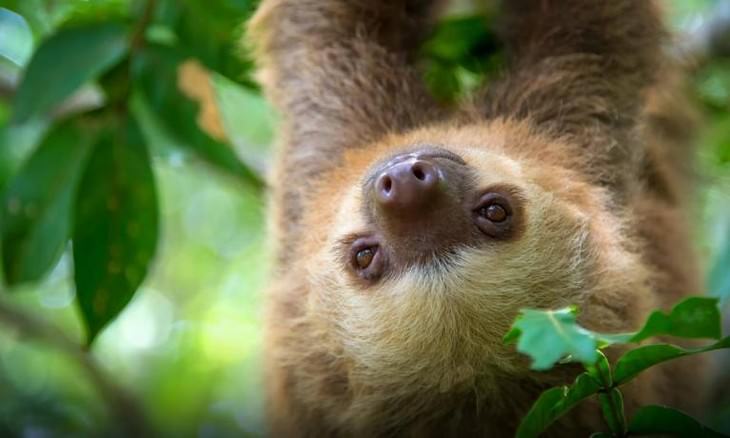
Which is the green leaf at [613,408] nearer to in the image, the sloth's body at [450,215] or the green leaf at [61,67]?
the sloth's body at [450,215]

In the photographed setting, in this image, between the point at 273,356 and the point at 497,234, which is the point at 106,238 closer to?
the point at 273,356

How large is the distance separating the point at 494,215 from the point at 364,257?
22.4 inches

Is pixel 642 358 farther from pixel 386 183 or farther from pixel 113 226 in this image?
pixel 113 226

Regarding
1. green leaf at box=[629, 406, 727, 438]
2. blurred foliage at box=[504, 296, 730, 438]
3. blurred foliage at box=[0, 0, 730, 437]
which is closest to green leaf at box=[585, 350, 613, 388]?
blurred foliage at box=[504, 296, 730, 438]

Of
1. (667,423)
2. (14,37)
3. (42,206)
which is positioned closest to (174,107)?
(42,206)

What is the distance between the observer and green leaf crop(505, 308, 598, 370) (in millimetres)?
2258

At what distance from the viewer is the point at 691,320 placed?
2.53m

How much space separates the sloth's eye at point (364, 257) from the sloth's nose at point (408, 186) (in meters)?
0.26

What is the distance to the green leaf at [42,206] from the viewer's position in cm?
448

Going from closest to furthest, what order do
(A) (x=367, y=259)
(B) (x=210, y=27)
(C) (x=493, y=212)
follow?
(C) (x=493, y=212) < (A) (x=367, y=259) < (B) (x=210, y=27)

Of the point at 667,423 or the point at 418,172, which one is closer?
the point at 667,423

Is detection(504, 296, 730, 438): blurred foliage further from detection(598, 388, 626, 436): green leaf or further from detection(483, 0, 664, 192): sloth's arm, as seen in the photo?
detection(483, 0, 664, 192): sloth's arm

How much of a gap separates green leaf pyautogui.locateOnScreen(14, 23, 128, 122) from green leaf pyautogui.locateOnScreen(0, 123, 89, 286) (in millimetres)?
298

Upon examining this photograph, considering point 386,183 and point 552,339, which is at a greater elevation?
point 386,183
